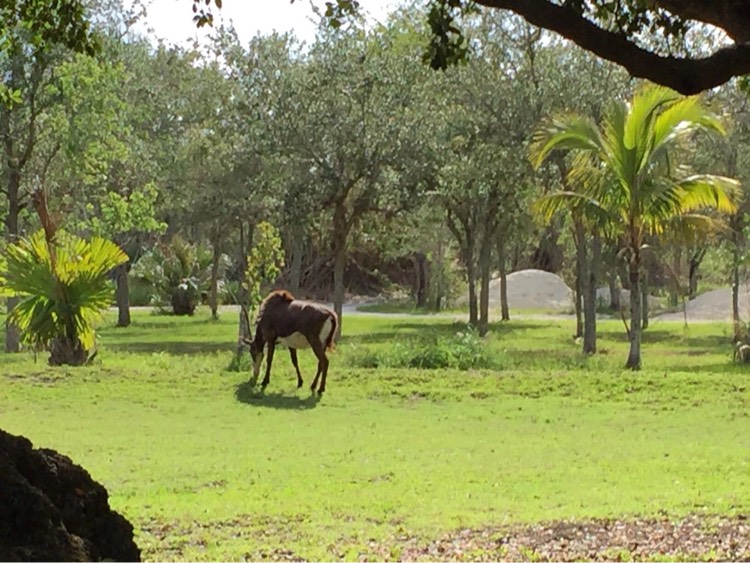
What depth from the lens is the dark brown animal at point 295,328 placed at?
15.9 meters

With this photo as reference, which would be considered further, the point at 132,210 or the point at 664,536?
the point at 132,210

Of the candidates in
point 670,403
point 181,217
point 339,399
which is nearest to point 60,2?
point 339,399

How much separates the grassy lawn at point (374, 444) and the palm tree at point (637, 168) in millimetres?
2889

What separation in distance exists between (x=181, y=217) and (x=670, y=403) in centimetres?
2503

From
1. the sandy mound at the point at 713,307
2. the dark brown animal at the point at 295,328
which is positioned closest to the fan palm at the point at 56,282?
the dark brown animal at the point at 295,328

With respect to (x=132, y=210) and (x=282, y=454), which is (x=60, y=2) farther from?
(x=132, y=210)

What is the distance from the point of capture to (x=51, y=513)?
11.9ft

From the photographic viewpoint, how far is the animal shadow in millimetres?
14641

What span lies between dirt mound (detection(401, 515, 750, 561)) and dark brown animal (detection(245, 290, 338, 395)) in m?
9.15

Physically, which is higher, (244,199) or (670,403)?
(244,199)

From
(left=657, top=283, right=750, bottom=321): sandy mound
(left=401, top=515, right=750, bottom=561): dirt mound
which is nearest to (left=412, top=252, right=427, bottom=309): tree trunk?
(left=657, top=283, right=750, bottom=321): sandy mound

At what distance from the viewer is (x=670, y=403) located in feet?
48.5

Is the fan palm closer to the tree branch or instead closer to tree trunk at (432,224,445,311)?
the tree branch

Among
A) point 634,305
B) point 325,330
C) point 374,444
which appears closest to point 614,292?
point 634,305
